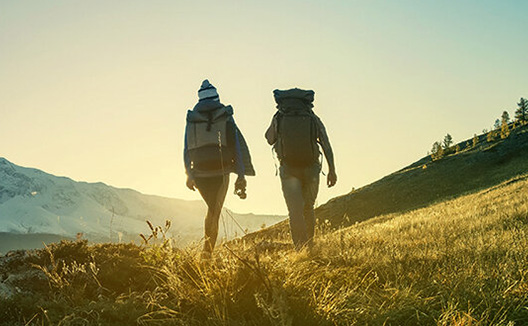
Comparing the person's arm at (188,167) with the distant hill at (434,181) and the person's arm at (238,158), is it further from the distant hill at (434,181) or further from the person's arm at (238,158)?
the distant hill at (434,181)

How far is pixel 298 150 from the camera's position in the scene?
608 centimetres

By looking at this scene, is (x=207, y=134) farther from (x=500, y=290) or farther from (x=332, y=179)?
(x=500, y=290)

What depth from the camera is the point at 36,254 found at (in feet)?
17.7


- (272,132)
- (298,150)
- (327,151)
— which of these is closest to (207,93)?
(272,132)

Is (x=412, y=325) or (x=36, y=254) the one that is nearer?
(x=412, y=325)

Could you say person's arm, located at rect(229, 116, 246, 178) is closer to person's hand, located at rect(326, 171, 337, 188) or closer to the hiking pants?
the hiking pants

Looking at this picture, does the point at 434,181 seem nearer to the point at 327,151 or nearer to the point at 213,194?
the point at 327,151

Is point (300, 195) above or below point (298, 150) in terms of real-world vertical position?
below

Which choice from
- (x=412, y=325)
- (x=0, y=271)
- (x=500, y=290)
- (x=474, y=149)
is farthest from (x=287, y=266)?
(x=474, y=149)

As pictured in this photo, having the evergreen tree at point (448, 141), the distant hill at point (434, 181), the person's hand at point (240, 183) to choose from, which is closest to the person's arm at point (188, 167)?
the person's hand at point (240, 183)

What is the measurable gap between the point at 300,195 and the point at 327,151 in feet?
2.93

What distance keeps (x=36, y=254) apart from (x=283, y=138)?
376 cm

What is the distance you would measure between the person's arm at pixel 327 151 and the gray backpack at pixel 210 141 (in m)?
1.40

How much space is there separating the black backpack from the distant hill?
3363 cm
